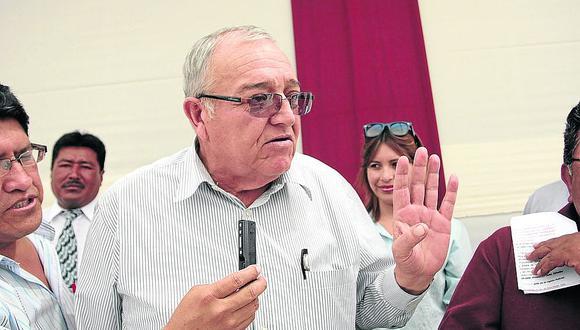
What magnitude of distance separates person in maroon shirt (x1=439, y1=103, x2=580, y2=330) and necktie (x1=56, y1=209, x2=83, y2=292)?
176 cm

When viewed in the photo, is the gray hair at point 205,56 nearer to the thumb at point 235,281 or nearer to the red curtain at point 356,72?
the thumb at point 235,281

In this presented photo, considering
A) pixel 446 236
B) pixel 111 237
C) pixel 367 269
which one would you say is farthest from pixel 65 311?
pixel 446 236

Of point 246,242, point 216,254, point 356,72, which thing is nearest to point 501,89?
point 356,72

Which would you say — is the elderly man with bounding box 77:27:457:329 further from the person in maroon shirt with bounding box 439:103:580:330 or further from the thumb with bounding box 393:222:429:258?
the person in maroon shirt with bounding box 439:103:580:330

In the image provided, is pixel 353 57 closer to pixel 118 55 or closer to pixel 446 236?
pixel 118 55

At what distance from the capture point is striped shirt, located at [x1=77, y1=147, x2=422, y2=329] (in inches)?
55.2

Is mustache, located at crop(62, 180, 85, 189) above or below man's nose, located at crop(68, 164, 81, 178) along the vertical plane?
below

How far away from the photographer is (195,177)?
4.94 ft

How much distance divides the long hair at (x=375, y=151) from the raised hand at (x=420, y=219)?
1172mm

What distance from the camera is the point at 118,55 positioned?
394 cm

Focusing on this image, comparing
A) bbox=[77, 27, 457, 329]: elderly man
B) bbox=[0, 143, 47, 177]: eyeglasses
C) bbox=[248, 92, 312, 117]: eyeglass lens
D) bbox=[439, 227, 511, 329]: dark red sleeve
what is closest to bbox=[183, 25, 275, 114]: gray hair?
bbox=[77, 27, 457, 329]: elderly man

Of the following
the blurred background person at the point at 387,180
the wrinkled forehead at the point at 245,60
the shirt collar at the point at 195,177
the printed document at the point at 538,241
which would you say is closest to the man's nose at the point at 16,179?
the shirt collar at the point at 195,177

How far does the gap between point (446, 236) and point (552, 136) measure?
2642 millimetres

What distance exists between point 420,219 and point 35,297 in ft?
3.12
